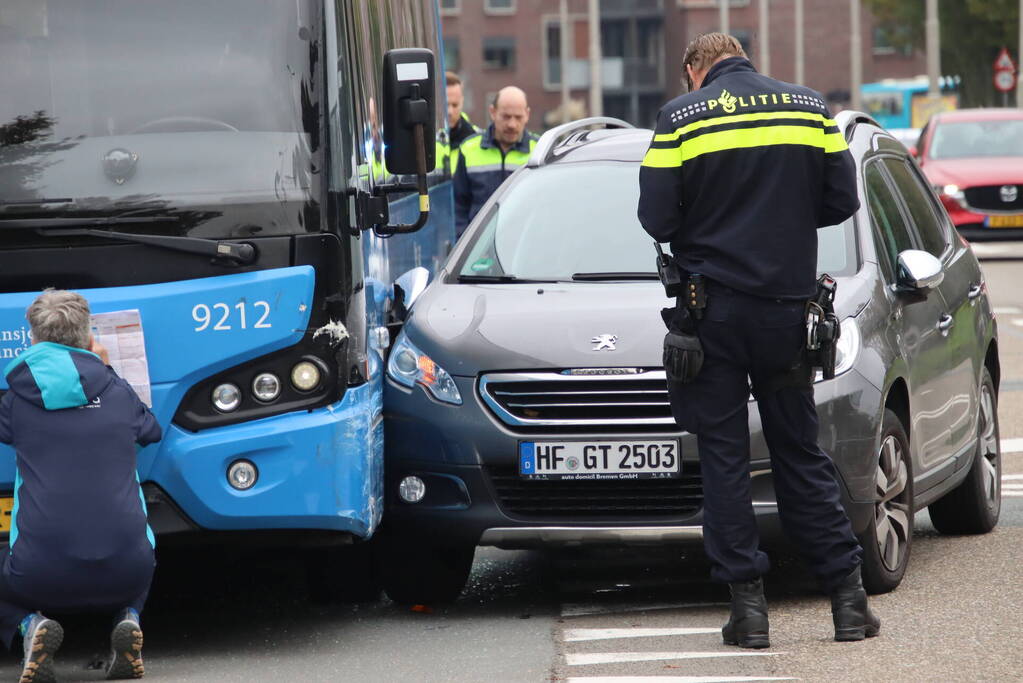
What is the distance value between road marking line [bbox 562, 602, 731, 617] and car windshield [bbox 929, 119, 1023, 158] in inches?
653

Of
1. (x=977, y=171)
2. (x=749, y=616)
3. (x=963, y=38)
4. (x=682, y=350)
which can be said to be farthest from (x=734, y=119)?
(x=963, y=38)

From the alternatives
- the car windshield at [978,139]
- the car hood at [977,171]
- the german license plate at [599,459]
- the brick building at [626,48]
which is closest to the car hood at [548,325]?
the german license plate at [599,459]

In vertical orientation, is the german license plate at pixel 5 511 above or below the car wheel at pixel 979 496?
above

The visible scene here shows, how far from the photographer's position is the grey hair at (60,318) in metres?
5.82

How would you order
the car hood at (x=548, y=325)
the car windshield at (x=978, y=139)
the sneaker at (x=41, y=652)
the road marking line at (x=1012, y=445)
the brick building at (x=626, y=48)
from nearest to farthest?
1. the sneaker at (x=41, y=652)
2. the car hood at (x=548, y=325)
3. the road marking line at (x=1012, y=445)
4. the car windshield at (x=978, y=139)
5. the brick building at (x=626, y=48)

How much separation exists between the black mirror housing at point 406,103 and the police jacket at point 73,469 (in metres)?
1.17

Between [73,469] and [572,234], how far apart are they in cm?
236

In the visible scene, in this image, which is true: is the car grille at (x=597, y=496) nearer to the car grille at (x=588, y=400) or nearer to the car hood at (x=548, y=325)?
the car grille at (x=588, y=400)

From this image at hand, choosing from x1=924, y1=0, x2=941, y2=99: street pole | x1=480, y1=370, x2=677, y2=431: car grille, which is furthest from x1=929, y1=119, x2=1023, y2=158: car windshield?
x1=924, y1=0, x2=941, y2=99: street pole

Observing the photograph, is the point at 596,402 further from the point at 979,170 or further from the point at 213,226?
the point at 979,170

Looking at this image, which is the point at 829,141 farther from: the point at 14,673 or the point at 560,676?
the point at 14,673

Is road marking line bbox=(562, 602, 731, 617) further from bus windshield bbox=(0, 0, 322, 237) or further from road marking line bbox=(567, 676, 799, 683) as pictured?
bus windshield bbox=(0, 0, 322, 237)

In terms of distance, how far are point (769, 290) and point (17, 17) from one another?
251 centimetres

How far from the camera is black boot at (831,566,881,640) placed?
5988 millimetres
